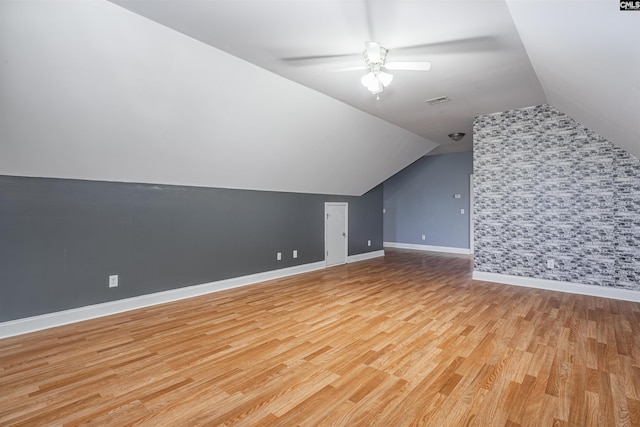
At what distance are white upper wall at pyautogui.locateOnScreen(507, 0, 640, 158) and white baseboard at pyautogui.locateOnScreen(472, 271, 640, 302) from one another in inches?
77.3

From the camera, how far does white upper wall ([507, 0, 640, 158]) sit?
1.87 m

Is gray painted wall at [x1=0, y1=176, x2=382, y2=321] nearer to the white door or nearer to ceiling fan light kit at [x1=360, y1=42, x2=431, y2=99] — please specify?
the white door

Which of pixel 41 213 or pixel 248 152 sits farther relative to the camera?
pixel 248 152

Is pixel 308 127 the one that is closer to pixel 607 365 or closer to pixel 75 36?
pixel 75 36

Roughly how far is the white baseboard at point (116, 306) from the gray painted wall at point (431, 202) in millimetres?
5236

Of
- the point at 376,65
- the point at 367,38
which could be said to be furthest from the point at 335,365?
the point at 367,38

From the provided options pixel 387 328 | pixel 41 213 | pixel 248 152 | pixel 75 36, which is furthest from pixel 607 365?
pixel 41 213

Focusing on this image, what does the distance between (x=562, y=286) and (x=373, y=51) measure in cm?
450

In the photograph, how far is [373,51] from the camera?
277cm

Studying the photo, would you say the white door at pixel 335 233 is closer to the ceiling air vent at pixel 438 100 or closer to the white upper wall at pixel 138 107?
the white upper wall at pixel 138 107

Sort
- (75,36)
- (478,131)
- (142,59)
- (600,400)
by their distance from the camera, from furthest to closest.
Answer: (478,131), (142,59), (75,36), (600,400)

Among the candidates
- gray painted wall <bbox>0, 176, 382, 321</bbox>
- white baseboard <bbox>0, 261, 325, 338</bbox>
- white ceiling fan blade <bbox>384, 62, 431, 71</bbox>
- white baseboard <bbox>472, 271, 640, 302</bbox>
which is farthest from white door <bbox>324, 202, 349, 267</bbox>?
white ceiling fan blade <bbox>384, 62, 431, 71</bbox>

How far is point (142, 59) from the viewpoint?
276 centimetres

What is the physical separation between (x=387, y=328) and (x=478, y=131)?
3.98 metres
